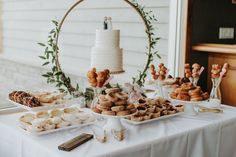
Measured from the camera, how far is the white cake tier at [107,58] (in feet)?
6.14

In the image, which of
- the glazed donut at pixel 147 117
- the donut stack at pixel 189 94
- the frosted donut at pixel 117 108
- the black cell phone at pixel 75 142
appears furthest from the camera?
the donut stack at pixel 189 94

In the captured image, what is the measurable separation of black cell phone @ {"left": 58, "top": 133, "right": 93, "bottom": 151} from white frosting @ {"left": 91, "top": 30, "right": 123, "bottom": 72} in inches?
21.3

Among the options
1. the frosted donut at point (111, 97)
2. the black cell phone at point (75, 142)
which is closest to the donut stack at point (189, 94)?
the frosted donut at point (111, 97)

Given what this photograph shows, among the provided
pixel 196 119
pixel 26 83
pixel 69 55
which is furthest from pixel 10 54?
pixel 196 119

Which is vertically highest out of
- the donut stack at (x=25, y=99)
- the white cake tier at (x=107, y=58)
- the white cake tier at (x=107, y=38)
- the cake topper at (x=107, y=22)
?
the cake topper at (x=107, y=22)

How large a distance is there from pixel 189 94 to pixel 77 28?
4.35ft

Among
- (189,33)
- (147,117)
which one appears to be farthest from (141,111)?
(189,33)

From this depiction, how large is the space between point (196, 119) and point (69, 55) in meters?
1.31

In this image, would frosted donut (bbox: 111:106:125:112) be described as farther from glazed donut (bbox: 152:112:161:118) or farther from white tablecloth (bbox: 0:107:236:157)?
glazed donut (bbox: 152:112:161:118)

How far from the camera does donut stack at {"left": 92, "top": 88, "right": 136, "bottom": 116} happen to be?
1.48m

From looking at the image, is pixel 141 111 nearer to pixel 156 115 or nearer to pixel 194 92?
pixel 156 115

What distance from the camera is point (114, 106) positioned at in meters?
1.49

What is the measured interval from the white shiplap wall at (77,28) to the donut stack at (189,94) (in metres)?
0.87

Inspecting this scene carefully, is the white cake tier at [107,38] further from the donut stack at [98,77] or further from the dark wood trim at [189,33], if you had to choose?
the dark wood trim at [189,33]
